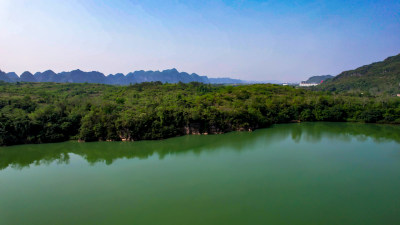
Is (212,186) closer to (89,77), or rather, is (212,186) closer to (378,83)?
(378,83)

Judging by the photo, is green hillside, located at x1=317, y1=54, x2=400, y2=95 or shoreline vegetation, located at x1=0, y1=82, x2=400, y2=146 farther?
green hillside, located at x1=317, y1=54, x2=400, y2=95

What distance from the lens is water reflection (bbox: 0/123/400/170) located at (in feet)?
35.5

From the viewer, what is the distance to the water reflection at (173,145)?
10.8 metres

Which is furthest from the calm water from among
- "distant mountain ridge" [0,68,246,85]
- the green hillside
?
"distant mountain ridge" [0,68,246,85]

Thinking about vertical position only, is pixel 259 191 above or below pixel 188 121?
below

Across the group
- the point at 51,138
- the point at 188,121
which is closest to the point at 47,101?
the point at 51,138

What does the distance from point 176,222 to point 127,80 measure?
111 metres

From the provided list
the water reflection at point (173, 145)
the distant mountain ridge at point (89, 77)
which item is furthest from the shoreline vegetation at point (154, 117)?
the distant mountain ridge at point (89, 77)

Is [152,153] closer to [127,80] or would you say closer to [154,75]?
[127,80]

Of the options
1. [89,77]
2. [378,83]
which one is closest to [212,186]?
[378,83]

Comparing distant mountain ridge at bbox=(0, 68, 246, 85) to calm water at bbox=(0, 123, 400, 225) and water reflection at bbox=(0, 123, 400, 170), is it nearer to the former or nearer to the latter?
water reflection at bbox=(0, 123, 400, 170)

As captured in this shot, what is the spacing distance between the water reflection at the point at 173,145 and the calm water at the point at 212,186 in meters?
0.05

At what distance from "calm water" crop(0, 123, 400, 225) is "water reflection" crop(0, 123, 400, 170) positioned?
54mm

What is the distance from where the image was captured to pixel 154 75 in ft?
401
